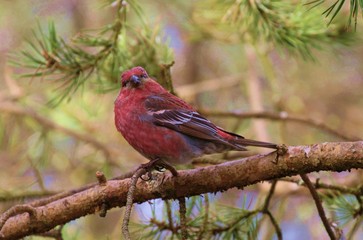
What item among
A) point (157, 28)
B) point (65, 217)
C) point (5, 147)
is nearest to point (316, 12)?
point (157, 28)

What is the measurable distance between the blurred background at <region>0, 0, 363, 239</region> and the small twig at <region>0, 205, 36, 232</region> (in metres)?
0.60

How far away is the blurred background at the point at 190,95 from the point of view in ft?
12.2

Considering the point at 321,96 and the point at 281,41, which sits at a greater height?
the point at 321,96

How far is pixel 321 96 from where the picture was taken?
19.4 feet

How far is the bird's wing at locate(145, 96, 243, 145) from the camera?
3.29 m

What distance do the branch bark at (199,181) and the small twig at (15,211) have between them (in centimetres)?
6

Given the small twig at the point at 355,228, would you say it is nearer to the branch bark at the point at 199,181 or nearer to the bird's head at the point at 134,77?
the branch bark at the point at 199,181

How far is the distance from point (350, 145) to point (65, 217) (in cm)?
135

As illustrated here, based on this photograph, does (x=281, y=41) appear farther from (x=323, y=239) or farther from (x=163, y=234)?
(x=323, y=239)

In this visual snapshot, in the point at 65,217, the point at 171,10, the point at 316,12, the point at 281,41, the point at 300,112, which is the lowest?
the point at 65,217

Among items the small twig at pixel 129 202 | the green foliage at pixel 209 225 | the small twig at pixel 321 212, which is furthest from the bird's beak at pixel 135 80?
the small twig at pixel 321 212

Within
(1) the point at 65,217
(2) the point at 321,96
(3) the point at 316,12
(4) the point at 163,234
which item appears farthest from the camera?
(2) the point at 321,96

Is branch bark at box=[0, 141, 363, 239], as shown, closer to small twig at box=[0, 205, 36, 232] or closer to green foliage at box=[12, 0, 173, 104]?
small twig at box=[0, 205, 36, 232]

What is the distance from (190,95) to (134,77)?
6.09ft
